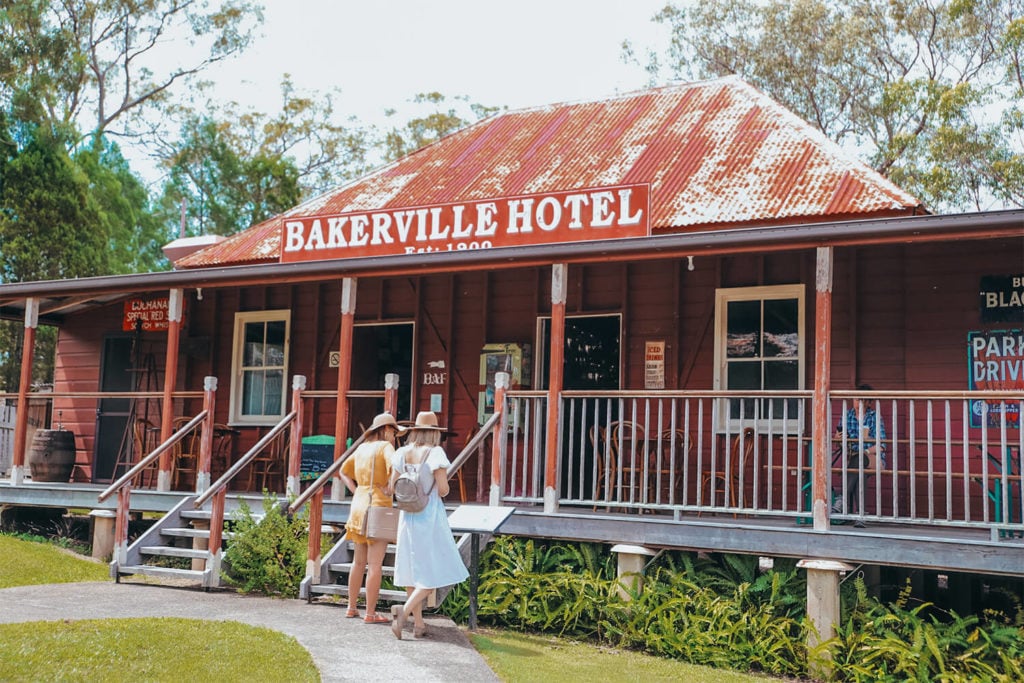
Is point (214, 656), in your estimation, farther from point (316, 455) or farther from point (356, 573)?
point (316, 455)

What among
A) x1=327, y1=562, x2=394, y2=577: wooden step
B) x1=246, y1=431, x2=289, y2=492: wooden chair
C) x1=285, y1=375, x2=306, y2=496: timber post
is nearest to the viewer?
x1=327, y1=562, x2=394, y2=577: wooden step

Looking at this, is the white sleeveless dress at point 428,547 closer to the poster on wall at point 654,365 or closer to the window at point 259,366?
the poster on wall at point 654,365

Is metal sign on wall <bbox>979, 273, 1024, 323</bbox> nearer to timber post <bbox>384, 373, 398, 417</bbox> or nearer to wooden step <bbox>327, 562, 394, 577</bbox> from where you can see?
timber post <bbox>384, 373, 398, 417</bbox>

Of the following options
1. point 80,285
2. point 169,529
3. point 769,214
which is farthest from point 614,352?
point 80,285

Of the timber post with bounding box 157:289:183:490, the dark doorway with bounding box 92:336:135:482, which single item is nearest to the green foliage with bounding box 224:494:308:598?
the timber post with bounding box 157:289:183:490

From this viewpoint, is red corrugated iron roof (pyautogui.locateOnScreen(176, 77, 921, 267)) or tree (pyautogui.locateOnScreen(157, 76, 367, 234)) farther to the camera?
tree (pyautogui.locateOnScreen(157, 76, 367, 234))

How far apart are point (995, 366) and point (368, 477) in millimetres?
5997

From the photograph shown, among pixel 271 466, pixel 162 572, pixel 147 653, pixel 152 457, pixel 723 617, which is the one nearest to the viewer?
pixel 147 653

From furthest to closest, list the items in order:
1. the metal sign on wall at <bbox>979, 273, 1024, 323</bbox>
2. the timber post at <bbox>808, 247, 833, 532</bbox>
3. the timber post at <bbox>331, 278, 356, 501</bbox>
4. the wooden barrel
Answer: the wooden barrel < the timber post at <bbox>331, 278, 356, 501</bbox> < the metal sign on wall at <bbox>979, 273, 1024, 323</bbox> < the timber post at <bbox>808, 247, 833, 532</bbox>

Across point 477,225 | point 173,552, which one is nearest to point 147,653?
point 173,552

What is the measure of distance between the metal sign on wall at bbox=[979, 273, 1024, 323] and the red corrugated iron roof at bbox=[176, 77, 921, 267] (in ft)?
3.97

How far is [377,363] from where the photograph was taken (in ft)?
48.2

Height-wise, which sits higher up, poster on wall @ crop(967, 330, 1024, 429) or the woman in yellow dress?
poster on wall @ crop(967, 330, 1024, 429)

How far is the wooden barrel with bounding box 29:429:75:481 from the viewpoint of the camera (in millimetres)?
14203
